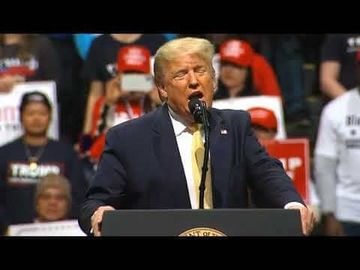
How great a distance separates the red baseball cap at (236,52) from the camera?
6.61 meters

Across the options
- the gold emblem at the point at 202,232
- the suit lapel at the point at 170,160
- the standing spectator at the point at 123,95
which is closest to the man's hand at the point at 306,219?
the gold emblem at the point at 202,232

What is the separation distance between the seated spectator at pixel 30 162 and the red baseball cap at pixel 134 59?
55cm

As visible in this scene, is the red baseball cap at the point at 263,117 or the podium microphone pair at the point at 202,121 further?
the red baseball cap at the point at 263,117

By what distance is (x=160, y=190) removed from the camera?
338cm

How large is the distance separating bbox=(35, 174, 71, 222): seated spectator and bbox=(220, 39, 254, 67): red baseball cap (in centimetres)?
130

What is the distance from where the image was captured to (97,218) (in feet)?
10.4

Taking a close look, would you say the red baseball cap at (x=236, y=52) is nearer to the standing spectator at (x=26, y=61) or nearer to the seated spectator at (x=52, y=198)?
the standing spectator at (x=26, y=61)

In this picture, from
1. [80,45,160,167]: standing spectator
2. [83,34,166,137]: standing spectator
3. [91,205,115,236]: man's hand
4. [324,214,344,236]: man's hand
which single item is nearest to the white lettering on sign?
[324,214,344,236]: man's hand
